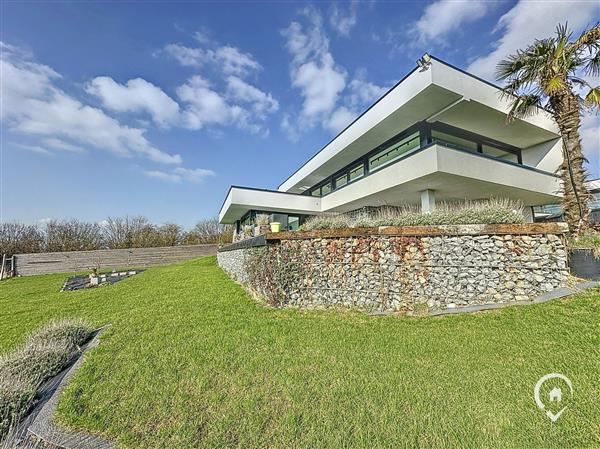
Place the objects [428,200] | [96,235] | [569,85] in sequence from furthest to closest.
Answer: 1. [96,235]
2. [428,200]
3. [569,85]

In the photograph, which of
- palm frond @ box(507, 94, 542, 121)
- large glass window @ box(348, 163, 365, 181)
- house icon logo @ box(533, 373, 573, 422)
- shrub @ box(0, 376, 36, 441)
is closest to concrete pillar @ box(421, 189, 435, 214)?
palm frond @ box(507, 94, 542, 121)

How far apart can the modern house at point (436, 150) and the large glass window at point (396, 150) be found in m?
0.05

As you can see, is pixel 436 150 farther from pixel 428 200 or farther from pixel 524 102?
pixel 524 102

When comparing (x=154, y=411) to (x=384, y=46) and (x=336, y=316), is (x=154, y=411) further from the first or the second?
(x=384, y=46)

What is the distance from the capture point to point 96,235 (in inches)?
1076

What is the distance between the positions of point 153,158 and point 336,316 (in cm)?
1507

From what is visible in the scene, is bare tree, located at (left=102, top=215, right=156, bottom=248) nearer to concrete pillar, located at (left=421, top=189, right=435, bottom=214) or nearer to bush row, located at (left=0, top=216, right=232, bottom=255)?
bush row, located at (left=0, top=216, right=232, bottom=255)

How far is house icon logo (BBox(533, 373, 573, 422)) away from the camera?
2.32 m

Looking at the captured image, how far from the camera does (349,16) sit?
27.3 feet

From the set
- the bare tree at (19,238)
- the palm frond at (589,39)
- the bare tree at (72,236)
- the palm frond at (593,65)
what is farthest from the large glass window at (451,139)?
the bare tree at (19,238)

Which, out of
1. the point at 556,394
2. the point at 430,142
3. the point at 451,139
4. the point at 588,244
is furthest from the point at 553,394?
the point at 451,139

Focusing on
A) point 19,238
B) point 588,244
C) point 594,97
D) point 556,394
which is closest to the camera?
point 556,394

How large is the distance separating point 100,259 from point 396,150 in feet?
87.0

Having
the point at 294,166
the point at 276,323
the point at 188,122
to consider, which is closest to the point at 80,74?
the point at 188,122
